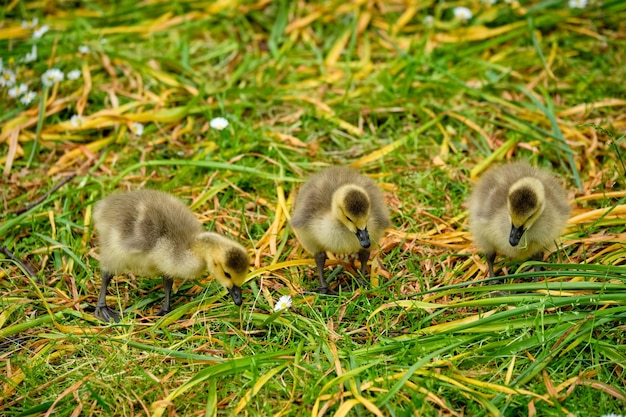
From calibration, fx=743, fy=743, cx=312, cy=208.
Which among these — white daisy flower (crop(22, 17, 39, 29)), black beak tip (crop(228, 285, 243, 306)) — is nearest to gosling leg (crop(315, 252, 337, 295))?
black beak tip (crop(228, 285, 243, 306))

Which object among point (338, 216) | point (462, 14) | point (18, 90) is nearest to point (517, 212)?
point (338, 216)

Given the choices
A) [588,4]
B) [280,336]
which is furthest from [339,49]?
[280,336]

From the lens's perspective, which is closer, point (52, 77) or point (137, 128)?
point (137, 128)

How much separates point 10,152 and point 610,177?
3.78m

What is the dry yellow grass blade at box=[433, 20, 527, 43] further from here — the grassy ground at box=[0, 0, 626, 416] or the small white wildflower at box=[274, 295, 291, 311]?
the small white wildflower at box=[274, 295, 291, 311]

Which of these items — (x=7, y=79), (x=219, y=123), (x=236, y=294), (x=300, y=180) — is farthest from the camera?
(x=7, y=79)

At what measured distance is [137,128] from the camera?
499cm

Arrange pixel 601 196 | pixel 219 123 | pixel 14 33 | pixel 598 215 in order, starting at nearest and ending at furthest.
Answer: pixel 598 215, pixel 601 196, pixel 219 123, pixel 14 33

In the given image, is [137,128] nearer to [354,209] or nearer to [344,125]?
[344,125]

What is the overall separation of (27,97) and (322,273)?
265 cm

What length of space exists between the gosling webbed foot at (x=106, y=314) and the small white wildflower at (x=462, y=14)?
365cm

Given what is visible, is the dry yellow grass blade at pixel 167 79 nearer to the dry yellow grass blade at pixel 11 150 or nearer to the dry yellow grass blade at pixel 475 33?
the dry yellow grass blade at pixel 11 150

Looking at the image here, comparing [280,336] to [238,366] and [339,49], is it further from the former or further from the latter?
[339,49]

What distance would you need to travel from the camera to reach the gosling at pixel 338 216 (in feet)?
11.6
